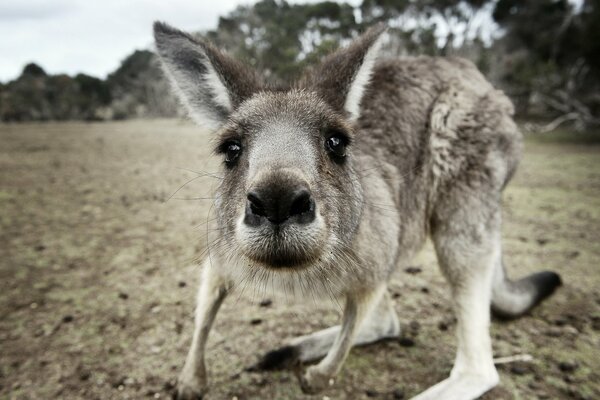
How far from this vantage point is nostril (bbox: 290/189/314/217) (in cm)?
135

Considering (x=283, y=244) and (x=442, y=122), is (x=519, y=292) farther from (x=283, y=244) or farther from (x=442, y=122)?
(x=283, y=244)

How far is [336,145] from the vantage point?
1.93m

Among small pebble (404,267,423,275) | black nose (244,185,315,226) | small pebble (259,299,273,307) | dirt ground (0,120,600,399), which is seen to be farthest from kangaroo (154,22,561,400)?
small pebble (404,267,423,275)

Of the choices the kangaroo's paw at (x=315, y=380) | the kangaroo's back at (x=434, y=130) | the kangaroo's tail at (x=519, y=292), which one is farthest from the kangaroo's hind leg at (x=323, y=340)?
the kangaroo's back at (x=434, y=130)

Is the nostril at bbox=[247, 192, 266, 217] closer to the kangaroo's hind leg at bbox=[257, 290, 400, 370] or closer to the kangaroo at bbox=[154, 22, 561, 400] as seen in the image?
the kangaroo at bbox=[154, 22, 561, 400]

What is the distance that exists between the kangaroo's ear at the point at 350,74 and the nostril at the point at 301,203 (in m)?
0.82

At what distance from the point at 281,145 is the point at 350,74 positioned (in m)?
0.68

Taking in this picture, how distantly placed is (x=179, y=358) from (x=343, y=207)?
1509 mm

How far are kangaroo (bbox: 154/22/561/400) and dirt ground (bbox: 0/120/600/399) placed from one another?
0.70ft

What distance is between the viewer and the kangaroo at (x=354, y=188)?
1595 millimetres

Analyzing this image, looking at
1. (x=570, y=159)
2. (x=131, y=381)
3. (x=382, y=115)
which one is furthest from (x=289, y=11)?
(x=131, y=381)

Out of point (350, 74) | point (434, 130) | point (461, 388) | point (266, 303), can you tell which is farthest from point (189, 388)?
point (434, 130)

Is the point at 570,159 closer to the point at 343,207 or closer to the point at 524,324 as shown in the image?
the point at 524,324

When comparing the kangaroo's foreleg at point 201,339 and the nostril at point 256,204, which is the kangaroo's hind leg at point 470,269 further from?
the nostril at point 256,204
